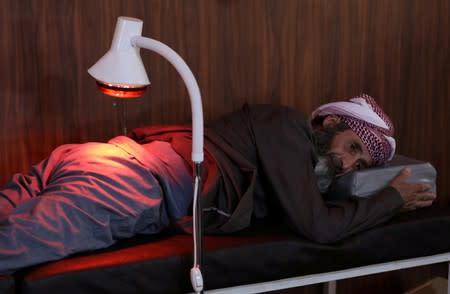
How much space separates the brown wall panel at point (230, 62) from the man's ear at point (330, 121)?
39 centimetres

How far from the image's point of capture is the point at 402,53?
2975 mm

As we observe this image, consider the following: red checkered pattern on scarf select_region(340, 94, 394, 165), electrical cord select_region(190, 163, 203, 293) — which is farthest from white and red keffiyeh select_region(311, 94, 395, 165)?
electrical cord select_region(190, 163, 203, 293)

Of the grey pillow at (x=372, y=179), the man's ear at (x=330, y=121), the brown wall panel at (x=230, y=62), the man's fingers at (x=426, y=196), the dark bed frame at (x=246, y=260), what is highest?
the brown wall panel at (x=230, y=62)

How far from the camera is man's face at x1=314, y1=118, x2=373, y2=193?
2.36 m

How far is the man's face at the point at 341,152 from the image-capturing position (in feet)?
7.73

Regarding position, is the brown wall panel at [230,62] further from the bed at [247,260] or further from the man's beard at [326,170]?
the bed at [247,260]

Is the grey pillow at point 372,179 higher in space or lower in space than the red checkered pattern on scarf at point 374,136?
lower

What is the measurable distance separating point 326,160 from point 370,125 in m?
0.21

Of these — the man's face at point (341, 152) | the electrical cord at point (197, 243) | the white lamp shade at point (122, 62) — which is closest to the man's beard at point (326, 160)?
the man's face at point (341, 152)

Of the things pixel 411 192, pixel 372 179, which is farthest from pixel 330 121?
pixel 411 192

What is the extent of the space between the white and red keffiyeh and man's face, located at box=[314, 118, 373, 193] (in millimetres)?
22

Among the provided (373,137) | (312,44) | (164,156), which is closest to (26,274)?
(164,156)

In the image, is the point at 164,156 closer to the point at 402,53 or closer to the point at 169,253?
the point at 169,253

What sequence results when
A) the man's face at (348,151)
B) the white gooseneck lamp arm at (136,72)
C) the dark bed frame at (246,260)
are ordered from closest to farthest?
1. the white gooseneck lamp arm at (136,72)
2. the dark bed frame at (246,260)
3. the man's face at (348,151)
